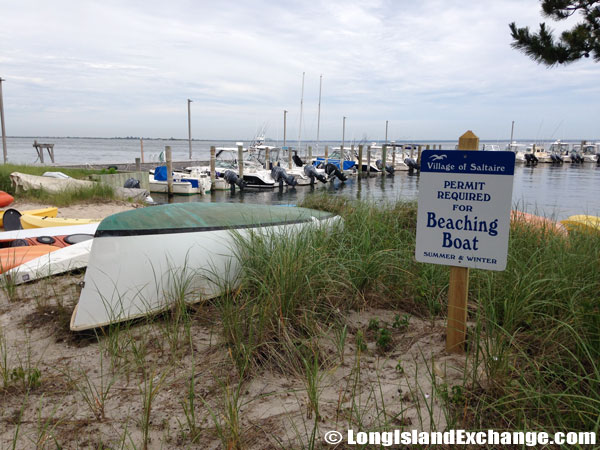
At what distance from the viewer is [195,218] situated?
4582 mm

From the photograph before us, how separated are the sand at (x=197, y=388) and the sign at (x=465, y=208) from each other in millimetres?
692

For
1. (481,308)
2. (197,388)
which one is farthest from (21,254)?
(481,308)

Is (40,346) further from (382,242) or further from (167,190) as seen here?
(167,190)

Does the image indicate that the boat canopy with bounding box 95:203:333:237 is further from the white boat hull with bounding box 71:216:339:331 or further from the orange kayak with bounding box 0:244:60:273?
the orange kayak with bounding box 0:244:60:273

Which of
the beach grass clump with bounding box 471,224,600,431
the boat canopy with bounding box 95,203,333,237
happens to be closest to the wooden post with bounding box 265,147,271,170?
the boat canopy with bounding box 95,203,333,237

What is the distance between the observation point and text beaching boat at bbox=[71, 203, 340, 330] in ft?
12.5

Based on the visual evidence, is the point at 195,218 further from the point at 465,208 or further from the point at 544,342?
the point at 544,342

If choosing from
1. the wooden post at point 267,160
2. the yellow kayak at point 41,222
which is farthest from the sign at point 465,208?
the wooden post at point 267,160

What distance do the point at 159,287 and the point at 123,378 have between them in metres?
1.14

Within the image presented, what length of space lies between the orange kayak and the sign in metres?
5.45

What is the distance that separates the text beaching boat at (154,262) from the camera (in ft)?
12.5

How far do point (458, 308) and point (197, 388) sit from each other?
5.82ft

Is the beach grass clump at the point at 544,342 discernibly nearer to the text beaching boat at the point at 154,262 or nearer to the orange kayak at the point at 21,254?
the text beaching boat at the point at 154,262

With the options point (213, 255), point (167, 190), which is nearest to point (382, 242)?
point (213, 255)
